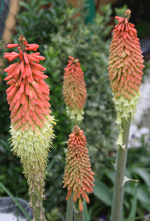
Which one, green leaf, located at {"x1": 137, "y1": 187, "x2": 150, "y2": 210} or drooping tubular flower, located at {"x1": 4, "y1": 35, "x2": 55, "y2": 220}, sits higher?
drooping tubular flower, located at {"x1": 4, "y1": 35, "x2": 55, "y2": 220}

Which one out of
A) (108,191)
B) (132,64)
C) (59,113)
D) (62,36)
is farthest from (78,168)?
(62,36)

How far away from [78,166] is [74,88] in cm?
75

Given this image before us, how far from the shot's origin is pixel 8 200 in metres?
2.40

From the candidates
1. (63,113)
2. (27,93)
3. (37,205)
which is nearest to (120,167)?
(37,205)

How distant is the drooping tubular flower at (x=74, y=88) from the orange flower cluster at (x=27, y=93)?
0.58 meters

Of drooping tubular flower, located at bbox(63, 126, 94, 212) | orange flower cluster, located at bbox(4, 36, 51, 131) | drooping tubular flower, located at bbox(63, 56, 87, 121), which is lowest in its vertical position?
drooping tubular flower, located at bbox(63, 126, 94, 212)

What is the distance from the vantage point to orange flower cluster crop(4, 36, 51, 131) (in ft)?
3.95

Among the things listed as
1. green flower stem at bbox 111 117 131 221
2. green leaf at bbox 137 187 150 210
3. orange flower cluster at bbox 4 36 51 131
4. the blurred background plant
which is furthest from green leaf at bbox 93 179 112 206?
orange flower cluster at bbox 4 36 51 131

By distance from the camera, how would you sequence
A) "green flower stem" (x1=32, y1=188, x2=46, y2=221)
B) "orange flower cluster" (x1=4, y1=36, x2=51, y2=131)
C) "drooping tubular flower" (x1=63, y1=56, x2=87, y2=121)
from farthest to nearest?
"drooping tubular flower" (x1=63, y1=56, x2=87, y2=121) < "green flower stem" (x1=32, y1=188, x2=46, y2=221) < "orange flower cluster" (x1=4, y1=36, x2=51, y2=131)

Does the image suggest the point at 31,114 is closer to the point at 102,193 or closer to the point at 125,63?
the point at 125,63

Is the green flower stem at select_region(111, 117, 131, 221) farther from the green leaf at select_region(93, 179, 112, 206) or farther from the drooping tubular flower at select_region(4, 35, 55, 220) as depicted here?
the green leaf at select_region(93, 179, 112, 206)

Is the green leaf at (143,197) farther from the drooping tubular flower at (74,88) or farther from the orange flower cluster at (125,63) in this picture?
the orange flower cluster at (125,63)

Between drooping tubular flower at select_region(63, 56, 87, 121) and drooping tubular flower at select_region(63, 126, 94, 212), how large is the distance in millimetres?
606

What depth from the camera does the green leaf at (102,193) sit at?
339cm
